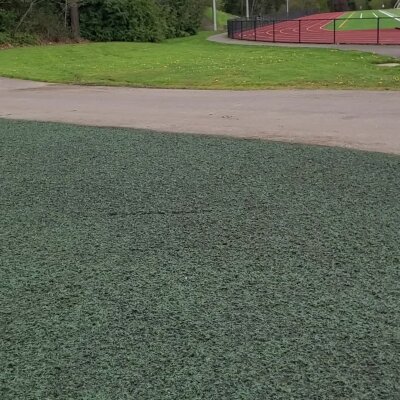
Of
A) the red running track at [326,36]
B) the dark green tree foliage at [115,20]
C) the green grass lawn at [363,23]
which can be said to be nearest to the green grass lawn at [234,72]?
the red running track at [326,36]

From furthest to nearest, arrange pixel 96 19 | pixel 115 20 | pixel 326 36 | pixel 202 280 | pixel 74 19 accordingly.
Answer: pixel 115 20, pixel 96 19, pixel 74 19, pixel 326 36, pixel 202 280

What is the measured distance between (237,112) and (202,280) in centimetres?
853

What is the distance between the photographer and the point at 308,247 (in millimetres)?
4922

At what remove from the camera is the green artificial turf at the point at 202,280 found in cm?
318

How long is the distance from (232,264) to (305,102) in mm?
9499

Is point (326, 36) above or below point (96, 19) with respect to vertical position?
below

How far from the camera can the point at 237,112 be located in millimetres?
12531

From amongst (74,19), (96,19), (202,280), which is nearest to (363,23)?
(96,19)

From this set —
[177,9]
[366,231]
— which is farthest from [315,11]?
[366,231]

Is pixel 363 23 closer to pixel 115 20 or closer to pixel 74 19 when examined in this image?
pixel 115 20

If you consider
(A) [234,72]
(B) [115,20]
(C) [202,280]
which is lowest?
(A) [234,72]

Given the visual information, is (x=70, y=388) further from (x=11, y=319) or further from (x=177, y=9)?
(x=177, y=9)

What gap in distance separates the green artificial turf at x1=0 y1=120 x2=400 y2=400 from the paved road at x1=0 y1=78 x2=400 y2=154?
6.84ft

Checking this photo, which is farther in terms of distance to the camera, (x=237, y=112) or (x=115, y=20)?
(x=115, y=20)
